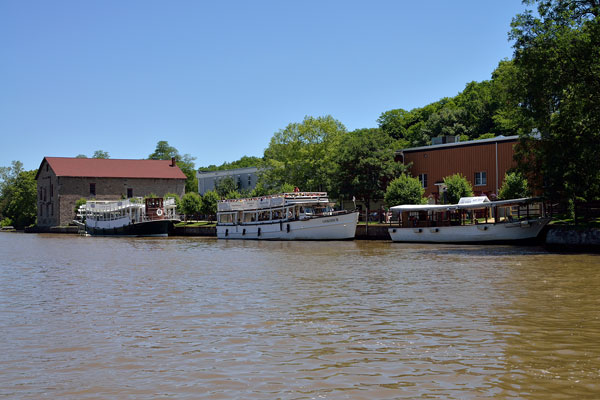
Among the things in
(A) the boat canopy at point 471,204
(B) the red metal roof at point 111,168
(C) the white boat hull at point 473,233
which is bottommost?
(C) the white boat hull at point 473,233

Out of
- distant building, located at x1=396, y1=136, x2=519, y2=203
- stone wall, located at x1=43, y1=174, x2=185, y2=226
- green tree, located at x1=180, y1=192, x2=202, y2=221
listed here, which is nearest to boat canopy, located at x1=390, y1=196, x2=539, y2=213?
distant building, located at x1=396, y1=136, x2=519, y2=203

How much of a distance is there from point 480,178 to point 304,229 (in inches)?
623

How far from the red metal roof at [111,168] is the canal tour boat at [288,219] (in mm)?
42526

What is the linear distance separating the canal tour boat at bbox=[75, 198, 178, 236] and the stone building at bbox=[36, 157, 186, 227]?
15.0m

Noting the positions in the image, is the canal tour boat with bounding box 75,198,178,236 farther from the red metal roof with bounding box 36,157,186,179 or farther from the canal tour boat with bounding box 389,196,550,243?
the canal tour boat with bounding box 389,196,550,243

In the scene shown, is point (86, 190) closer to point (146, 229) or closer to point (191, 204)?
point (191, 204)

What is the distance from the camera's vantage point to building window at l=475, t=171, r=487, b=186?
173 ft

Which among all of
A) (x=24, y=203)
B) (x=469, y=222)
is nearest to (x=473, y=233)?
(x=469, y=222)

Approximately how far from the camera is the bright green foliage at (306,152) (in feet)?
233

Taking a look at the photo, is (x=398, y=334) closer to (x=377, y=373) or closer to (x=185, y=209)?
(x=377, y=373)

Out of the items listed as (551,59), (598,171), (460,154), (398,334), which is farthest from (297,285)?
(460,154)

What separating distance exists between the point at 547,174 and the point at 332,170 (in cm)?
3037

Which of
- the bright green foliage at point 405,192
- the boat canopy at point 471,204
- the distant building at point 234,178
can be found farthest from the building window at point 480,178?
the distant building at point 234,178

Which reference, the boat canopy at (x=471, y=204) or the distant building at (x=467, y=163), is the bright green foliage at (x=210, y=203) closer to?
the distant building at (x=467, y=163)
